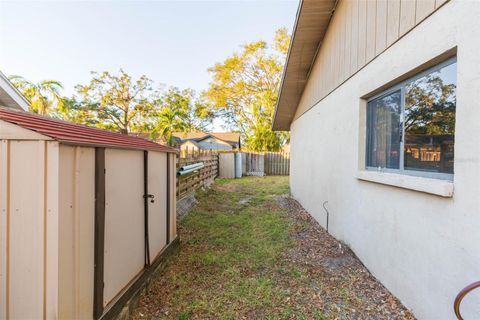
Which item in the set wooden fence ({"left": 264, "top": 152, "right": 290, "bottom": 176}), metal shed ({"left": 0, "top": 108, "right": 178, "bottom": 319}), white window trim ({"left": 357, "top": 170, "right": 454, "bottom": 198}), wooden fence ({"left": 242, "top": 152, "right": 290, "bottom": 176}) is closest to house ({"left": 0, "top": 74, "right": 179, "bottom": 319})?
metal shed ({"left": 0, "top": 108, "right": 178, "bottom": 319})

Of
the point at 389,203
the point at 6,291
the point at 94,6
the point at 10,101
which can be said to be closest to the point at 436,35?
the point at 389,203

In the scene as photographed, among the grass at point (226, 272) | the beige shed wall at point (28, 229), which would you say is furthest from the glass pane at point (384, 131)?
the beige shed wall at point (28, 229)

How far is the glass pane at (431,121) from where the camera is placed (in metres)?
2.07

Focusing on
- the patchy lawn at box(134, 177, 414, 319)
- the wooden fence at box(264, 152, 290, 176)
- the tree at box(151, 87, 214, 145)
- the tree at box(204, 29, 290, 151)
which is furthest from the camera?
the tree at box(204, 29, 290, 151)

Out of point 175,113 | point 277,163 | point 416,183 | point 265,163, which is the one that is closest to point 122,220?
point 416,183

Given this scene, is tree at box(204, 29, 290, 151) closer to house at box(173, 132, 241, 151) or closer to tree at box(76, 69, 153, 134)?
tree at box(76, 69, 153, 134)

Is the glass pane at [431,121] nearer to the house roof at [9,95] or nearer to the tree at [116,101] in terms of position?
the house roof at [9,95]

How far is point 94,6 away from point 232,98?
16.7 meters

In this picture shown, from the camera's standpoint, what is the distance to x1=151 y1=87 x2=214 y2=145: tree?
15961 mm

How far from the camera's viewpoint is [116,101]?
23.0 m

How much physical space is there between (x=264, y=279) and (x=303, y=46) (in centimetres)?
516

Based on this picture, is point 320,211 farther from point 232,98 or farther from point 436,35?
point 232,98

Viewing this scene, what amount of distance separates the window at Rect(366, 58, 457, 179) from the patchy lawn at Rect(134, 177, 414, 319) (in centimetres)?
148

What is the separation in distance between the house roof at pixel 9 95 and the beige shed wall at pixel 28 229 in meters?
5.29
